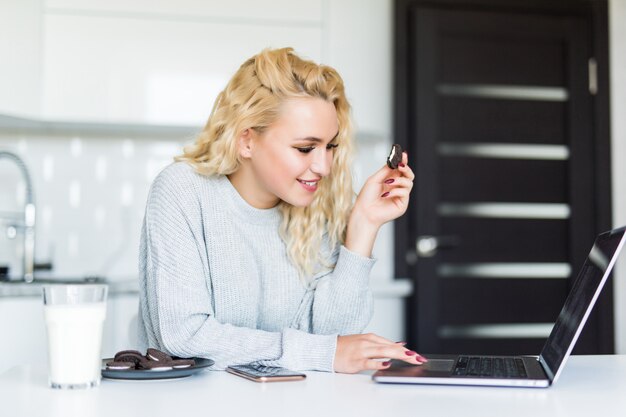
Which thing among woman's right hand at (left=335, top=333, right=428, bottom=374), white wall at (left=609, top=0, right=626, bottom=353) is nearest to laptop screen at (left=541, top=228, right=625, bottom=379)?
woman's right hand at (left=335, top=333, right=428, bottom=374)

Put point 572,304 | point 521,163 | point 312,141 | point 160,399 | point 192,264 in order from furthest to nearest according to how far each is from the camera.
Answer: point 521,163 → point 312,141 → point 192,264 → point 572,304 → point 160,399

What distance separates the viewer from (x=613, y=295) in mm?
3738

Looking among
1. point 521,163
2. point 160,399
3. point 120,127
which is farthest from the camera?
point 521,163

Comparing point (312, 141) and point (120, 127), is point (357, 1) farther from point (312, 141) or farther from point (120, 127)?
point (312, 141)

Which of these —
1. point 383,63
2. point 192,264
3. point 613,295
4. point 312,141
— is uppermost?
point 383,63

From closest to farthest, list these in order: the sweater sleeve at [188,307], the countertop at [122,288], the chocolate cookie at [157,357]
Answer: the chocolate cookie at [157,357] → the sweater sleeve at [188,307] → the countertop at [122,288]

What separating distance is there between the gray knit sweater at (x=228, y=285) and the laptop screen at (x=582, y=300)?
1.22 ft

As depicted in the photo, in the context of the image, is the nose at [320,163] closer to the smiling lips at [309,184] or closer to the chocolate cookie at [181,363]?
the smiling lips at [309,184]

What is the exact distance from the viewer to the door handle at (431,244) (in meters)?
3.53

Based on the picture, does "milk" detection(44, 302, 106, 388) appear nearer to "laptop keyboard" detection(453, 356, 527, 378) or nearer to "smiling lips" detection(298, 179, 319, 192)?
"laptop keyboard" detection(453, 356, 527, 378)

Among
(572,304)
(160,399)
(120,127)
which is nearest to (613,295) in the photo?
(120,127)

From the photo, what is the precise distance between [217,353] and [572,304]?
24.1 inches

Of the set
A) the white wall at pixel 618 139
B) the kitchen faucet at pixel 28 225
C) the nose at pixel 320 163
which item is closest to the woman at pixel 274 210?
the nose at pixel 320 163

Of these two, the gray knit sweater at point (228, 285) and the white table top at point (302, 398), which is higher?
the gray knit sweater at point (228, 285)
